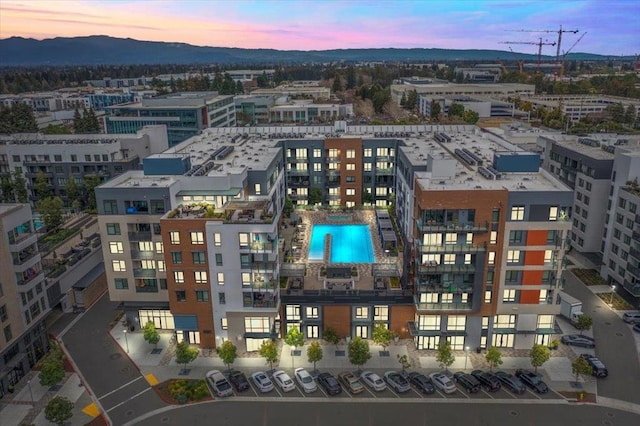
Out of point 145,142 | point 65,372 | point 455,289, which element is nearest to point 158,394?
point 65,372

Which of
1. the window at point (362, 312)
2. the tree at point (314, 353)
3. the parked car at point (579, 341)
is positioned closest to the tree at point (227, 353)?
the tree at point (314, 353)

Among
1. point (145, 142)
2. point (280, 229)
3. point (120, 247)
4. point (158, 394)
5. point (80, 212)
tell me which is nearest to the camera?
point (158, 394)

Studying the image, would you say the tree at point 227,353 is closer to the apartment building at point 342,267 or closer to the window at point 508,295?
the apartment building at point 342,267

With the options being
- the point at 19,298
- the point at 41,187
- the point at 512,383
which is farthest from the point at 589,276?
the point at 41,187

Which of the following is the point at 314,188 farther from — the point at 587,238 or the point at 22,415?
the point at 22,415

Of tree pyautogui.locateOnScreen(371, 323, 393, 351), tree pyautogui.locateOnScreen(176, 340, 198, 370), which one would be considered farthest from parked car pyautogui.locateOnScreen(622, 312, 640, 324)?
tree pyautogui.locateOnScreen(176, 340, 198, 370)
